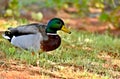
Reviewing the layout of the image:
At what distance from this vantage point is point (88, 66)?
7.46m

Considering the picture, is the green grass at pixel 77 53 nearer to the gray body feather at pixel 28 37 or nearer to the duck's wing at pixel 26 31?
the gray body feather at pixel 28 37

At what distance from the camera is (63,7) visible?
19.5 meters

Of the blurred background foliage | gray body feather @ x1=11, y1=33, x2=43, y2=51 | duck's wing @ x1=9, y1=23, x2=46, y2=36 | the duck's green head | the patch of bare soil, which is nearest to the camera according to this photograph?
the patch of bare soil

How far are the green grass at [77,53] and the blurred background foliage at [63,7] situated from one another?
1.28 metres

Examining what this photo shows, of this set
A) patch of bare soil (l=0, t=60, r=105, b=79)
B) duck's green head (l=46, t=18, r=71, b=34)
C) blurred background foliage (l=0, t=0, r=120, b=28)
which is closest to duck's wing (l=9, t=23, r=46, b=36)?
duck's green head (l=46, t=18, r=71, b=34)

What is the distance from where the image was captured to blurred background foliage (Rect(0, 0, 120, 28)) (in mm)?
12750

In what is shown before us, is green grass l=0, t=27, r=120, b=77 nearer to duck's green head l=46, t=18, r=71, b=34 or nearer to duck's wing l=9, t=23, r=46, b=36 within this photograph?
duck's wing l=9, t=23, r=46, b=36

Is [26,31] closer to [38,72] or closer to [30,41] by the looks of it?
[30,41]

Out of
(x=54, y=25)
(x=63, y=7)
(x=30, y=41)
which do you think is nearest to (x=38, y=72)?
(x=30, y=41)

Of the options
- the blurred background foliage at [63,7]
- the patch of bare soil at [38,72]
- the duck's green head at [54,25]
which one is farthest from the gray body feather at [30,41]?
the blurred background foliage at [63,7]

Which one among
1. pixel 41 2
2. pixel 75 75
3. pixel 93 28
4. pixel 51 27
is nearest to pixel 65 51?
pixel 51 27

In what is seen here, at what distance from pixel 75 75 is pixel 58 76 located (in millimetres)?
268

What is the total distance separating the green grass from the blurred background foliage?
128 cm

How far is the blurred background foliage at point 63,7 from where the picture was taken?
12.8 metres
